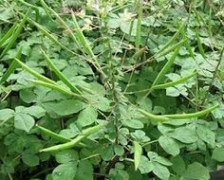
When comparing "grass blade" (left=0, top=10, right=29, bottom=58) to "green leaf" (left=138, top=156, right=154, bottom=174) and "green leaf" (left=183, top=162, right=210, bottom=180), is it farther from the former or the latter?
"green leaf" (left=183, top=162, right=210, bottom=180)

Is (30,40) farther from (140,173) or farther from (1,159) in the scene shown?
(140,173)

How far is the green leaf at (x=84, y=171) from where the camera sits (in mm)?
1099

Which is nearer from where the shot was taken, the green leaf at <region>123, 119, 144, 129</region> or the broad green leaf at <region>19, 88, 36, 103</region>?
the green leaf at <region>123, 119, 144, 129</region>

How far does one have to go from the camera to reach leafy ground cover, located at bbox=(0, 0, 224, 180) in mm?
1085

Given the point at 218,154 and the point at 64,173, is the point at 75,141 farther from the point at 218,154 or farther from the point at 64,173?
the point at 218,154

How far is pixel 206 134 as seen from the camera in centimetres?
119

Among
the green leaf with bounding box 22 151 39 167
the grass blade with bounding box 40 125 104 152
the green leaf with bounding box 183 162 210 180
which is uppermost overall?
the grass blade with bounding box 40 125 104 152

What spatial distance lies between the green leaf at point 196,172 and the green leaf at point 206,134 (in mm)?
64

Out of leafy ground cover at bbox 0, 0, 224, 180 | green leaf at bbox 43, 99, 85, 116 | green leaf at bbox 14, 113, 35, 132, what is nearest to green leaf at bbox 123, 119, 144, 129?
leafy ground cover at bbox 0, 0, 224, 180

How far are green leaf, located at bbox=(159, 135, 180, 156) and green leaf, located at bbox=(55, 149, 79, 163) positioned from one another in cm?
19

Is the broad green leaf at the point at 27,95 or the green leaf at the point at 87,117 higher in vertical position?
the green leaf at the point at 87,117

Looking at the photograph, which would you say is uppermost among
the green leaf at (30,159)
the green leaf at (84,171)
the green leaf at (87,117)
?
the green leaf at (87,117)

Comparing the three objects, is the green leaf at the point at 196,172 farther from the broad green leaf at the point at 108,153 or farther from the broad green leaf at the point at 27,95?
the broad green leaf at the point at 27,95

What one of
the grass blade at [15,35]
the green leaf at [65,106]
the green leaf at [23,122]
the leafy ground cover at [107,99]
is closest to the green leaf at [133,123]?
the leafy ground cover at [107,99]
